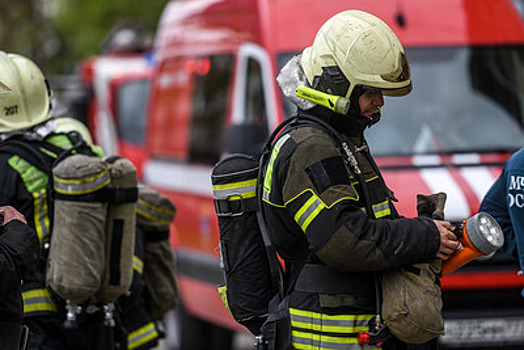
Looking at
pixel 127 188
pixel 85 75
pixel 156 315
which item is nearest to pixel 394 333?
pixel 127 188

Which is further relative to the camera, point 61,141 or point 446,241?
point 61,141

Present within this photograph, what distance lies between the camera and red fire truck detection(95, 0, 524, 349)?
5855mm

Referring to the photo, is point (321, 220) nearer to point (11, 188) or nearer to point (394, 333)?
point (394, 333)

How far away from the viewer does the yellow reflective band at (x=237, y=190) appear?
3.67m

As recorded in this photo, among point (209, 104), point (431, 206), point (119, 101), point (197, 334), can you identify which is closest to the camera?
point (431, 206)

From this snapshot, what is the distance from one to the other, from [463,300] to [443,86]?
1.40 metres

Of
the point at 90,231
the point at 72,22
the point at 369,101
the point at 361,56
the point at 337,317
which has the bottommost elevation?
the point at 72,22

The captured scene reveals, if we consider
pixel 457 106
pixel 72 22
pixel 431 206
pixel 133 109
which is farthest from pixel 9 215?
pixel 72 22

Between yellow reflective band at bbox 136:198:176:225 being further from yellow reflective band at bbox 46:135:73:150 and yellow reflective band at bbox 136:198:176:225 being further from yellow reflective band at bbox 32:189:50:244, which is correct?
yellow reflective band at bbox 32:189:50:244

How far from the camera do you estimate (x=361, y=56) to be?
3.45 meters

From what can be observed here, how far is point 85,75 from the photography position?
14656mm

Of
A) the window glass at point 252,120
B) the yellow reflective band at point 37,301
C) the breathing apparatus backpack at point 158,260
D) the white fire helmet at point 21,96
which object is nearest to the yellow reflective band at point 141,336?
the breathing apparatus backpack at point 158,260

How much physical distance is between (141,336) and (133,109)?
814 centimetres

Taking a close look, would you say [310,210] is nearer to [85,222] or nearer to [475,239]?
[475,239]
